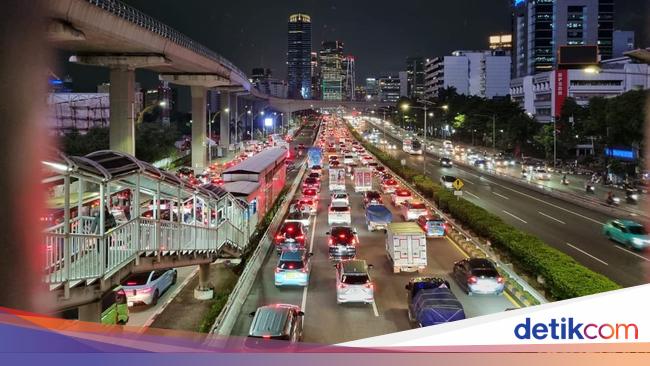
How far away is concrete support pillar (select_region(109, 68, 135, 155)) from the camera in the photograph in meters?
39.8

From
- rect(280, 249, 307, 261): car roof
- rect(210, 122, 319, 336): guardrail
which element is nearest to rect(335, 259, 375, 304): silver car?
rect(280, 249, 307, 261): car roof

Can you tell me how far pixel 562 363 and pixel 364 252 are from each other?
21392mm

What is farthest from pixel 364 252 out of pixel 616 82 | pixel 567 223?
pixel 616 82

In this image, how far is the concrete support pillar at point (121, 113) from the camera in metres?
39.8

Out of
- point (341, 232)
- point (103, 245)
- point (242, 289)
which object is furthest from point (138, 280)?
point (341, 232)

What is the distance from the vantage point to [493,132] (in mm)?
97250

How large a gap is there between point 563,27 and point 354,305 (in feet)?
470

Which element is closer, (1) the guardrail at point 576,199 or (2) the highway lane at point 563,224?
(2) the highway lane at point 563,224

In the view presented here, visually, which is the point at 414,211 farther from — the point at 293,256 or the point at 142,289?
the point at 142,289

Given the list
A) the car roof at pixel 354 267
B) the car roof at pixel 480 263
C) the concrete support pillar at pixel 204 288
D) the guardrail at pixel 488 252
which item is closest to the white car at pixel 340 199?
the guardrail at pixel 488 252

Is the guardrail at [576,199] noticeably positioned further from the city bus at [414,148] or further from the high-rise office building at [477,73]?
the high-rise office building at [477,73]

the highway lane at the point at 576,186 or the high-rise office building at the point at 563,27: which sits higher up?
the high-rise office building at the point at 563,27

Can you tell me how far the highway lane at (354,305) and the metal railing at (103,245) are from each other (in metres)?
2.87

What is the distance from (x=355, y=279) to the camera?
17.7 metres
